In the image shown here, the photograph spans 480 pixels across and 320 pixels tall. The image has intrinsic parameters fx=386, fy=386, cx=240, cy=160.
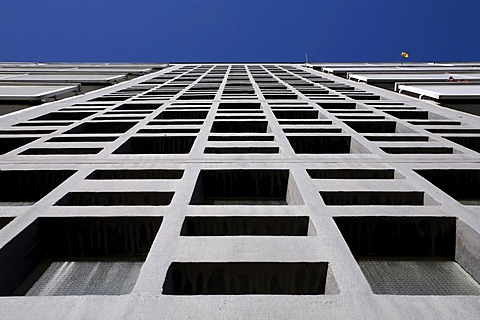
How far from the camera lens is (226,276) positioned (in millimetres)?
5035

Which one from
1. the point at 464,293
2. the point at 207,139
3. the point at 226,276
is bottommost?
the point at 464,293

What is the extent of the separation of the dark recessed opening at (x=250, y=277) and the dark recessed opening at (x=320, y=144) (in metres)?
6.95

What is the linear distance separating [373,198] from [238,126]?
718 cm

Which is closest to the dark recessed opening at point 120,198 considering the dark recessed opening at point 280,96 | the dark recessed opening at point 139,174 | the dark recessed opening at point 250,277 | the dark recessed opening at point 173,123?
the dark recessed opening at point 139,174

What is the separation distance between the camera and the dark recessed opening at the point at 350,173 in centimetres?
874

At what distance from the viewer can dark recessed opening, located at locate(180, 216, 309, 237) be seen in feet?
20.4

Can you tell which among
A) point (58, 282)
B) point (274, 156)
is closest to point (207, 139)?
point (274, 156)

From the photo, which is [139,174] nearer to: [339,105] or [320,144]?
[320,144]

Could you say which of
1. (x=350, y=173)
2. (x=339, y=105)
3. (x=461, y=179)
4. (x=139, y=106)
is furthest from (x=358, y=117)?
(x=139, y=106)

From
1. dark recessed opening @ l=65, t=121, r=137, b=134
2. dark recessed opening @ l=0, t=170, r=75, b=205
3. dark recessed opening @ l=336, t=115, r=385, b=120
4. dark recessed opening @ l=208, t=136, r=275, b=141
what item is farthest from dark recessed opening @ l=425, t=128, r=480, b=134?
dark recessed opening @ l=0, t=170, r=75, b=205

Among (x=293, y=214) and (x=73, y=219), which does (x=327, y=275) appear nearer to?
(x=293, y=214)

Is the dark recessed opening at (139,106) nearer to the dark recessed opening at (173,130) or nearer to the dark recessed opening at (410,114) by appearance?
the dark recessed opening at (173,130)

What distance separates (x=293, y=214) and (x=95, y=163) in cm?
533

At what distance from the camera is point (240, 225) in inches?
246
